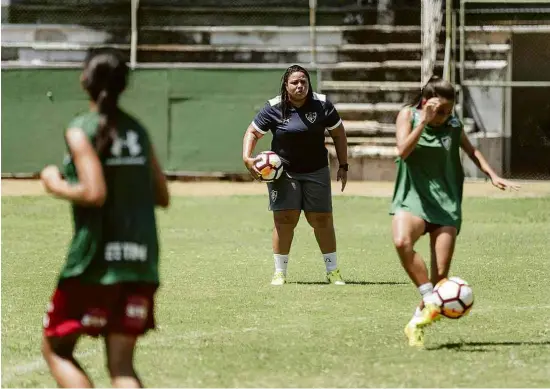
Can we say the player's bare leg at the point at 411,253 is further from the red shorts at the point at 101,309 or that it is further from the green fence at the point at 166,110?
the green fence at the point at 166,110

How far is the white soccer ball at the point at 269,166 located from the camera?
1226 centimetres

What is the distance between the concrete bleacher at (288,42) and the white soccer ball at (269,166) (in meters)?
14.7

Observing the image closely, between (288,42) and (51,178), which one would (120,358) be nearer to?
(51,178)

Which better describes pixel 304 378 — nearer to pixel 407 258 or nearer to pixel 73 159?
pixel 407 258

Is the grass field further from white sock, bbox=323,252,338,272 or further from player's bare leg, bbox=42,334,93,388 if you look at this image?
player's bare leg, bbox=42,334,93,388

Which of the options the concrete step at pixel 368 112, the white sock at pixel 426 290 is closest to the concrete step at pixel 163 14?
the concrete step at pixel 368 112

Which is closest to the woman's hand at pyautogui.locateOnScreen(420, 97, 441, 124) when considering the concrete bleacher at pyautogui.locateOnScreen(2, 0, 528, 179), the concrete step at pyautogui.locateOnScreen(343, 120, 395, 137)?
the concrete bleacher at pyautogui.locateOnScreen(2, 0, 528, 179)

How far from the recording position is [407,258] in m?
9.02

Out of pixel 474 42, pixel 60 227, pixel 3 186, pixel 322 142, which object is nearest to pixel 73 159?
pixel 322 142

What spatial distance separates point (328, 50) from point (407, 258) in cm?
1992

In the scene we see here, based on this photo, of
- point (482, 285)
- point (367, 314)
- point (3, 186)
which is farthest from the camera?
point (3, 186)

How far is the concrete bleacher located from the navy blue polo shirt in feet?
47.6

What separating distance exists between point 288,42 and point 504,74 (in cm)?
460

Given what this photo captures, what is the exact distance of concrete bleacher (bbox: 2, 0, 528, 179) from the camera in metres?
27.8
